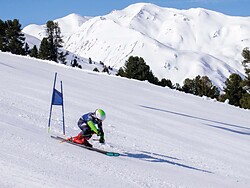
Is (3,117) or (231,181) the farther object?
(3,117)

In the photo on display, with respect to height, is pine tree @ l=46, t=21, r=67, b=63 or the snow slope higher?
pine tree @ l=46, t=21, r=67, b=63

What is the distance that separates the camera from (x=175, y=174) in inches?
360

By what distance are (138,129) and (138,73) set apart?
1629 inches

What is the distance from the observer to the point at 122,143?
11.5 meters

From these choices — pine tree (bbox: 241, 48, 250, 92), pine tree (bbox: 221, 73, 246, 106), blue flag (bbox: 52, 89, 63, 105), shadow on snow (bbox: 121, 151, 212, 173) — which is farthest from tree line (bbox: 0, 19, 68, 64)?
shadow on snow (bbox: 121, 151, 212, 173)

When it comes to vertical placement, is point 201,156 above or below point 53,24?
below

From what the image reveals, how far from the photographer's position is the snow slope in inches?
284

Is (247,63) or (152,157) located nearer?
(152,157)

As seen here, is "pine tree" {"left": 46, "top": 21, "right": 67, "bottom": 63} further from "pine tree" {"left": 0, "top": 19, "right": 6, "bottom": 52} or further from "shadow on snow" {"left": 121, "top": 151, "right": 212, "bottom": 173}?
"shadow on snow" {"left": 121, "top": 151, "right": 212, "bottom": 173}

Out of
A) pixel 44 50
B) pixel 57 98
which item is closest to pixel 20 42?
pixel 44 50

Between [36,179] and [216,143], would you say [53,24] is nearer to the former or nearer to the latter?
[216,143]

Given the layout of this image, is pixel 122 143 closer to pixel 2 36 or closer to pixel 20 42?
pixel 20 42

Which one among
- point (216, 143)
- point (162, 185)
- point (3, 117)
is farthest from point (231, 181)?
point (3, 117)

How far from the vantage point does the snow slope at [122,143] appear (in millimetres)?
7211
